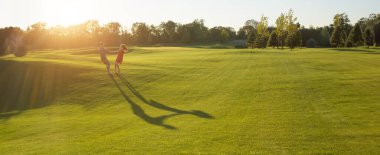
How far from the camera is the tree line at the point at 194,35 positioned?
10007 cm

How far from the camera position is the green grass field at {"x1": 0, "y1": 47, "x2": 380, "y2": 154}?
37.4 ft

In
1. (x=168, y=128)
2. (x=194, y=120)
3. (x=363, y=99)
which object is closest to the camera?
(x=168, y=128)

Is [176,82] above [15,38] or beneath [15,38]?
beneath

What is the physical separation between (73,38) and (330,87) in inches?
5198

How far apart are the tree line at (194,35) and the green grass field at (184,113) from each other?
145ft

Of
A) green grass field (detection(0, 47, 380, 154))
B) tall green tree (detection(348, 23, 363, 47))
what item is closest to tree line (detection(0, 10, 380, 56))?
tall green tree (detection(348, 23, 363, 47))

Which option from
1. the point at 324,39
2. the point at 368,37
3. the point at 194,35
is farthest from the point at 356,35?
the point at 194,35

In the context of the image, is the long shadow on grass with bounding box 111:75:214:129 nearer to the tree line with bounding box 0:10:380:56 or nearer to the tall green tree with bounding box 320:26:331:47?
the tree line with bounding box 0:10:380:56

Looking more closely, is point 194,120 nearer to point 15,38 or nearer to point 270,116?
point 270,116

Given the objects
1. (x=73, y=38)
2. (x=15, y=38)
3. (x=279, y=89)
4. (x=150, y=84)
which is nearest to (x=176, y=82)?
(x=150, y=84)

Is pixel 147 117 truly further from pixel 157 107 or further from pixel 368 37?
pixel 368 37

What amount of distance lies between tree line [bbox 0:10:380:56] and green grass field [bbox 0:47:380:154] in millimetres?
44237

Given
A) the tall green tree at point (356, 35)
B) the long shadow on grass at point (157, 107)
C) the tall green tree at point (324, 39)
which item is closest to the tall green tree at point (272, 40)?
the tall green tree at point (356, 35)

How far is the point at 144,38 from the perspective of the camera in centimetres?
15550
